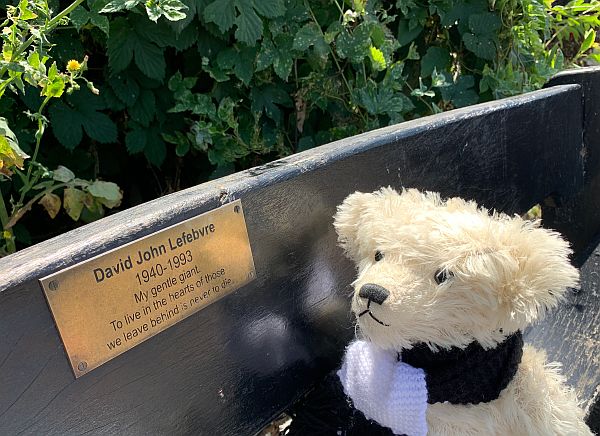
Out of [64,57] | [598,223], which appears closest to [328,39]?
[64,57]

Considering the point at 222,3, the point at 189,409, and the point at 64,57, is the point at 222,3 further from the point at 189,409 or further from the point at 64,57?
the point at 189,409

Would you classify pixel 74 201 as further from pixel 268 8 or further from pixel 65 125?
pixel 268 8

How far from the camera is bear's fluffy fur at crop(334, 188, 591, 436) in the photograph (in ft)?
3.48

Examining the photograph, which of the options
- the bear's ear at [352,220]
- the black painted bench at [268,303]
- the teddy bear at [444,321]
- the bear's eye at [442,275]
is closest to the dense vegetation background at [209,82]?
the black painted bench at [268,303]

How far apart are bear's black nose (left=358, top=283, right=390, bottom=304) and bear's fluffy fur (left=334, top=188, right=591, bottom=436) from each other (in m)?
0.01

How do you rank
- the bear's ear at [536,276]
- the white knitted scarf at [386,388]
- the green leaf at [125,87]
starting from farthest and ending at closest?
the green leaf at [125,87], the white knitted scarf at [386,388], the bear's ear at [536,276]

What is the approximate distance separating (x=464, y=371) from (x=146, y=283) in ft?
2.17

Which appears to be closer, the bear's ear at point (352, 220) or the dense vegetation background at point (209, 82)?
the bear's ear at point (352, 220)

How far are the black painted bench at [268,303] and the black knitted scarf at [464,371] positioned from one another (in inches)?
11.7

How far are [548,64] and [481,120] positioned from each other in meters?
1.11

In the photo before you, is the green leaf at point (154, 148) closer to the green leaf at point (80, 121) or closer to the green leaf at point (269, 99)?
the green leaf at point (80, 121)

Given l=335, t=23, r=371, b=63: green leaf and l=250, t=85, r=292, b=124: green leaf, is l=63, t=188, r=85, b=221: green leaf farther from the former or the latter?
l=335, t=23, r=371, b=63: green leaf

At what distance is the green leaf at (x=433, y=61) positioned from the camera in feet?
7.98

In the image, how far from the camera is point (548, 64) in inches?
106
